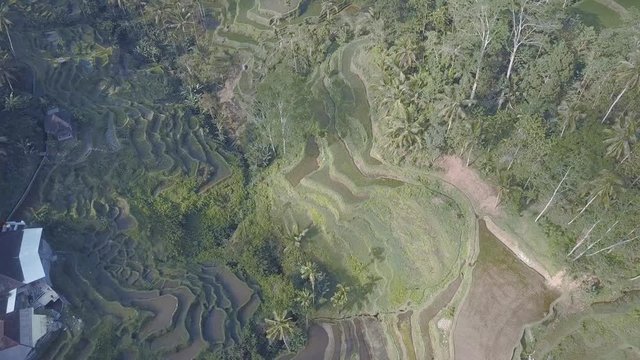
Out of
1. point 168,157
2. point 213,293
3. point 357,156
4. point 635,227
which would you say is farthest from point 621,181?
point 168,157

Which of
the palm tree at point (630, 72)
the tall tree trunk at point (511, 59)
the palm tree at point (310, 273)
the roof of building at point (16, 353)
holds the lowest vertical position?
the roof of building at point (16, 353)

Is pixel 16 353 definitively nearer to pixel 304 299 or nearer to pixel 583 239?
pixel 304 299

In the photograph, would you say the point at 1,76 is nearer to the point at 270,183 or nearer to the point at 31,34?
the point at 31,34

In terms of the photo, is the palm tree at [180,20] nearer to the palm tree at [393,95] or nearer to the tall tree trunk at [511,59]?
the palm tree at [393,95]

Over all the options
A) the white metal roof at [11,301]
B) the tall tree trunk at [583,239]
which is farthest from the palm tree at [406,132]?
the white metal roof at [11,301]

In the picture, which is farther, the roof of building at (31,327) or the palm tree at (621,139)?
the palm tree at (621,139)

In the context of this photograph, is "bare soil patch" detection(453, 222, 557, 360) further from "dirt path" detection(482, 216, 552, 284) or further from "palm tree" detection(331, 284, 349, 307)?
"palm tree" detection(331, 284, 349, 307)
